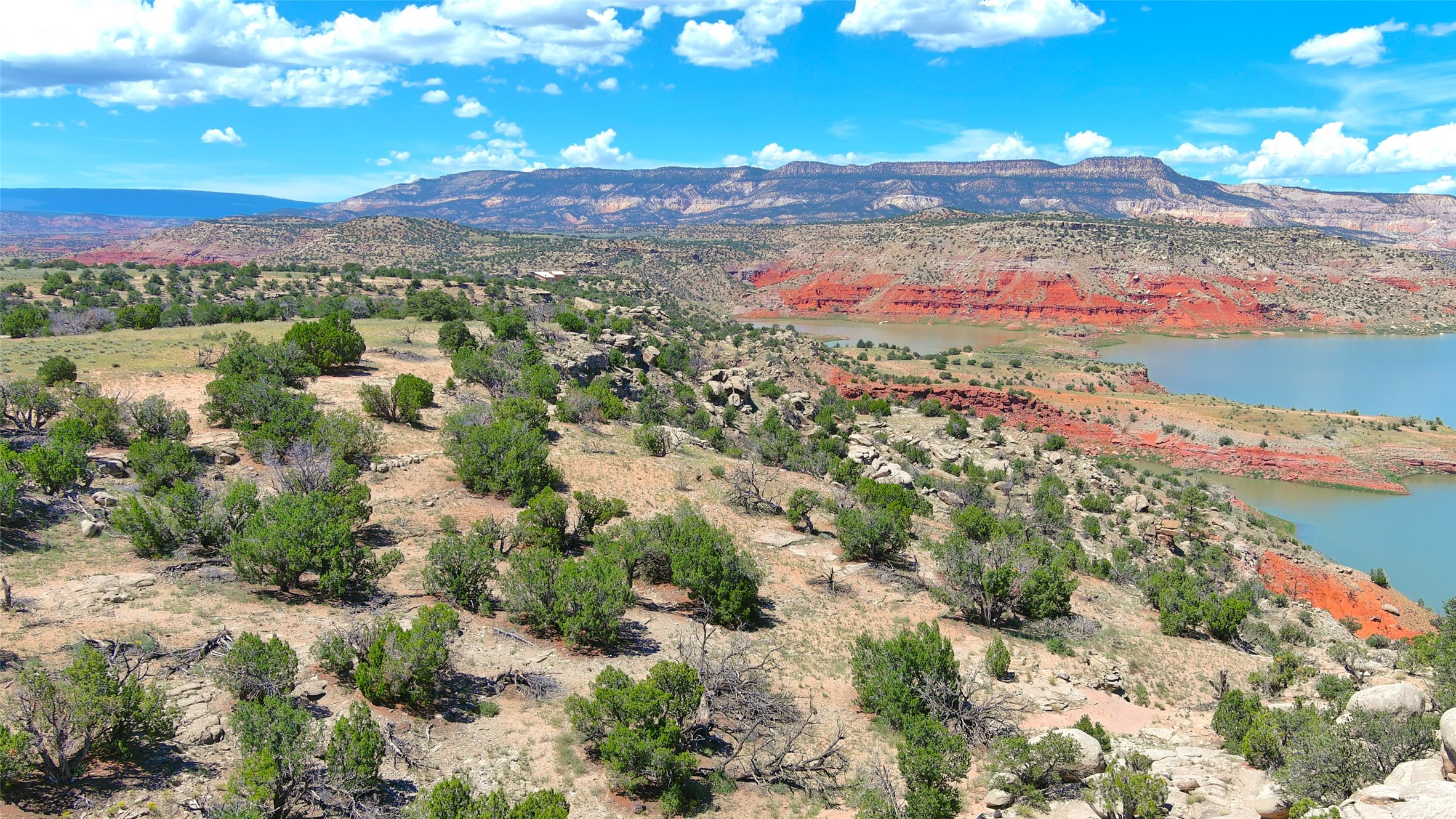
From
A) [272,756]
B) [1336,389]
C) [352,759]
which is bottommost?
[1336,389]

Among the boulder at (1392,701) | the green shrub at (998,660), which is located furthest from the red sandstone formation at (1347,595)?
the green shrub at (998,660)

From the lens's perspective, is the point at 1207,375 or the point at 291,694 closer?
the point at 291,694

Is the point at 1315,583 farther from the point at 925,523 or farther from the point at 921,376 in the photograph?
the point at 921,376

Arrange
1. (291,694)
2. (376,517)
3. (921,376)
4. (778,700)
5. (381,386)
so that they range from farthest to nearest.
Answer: (921,376)
(381,386)
(376,517)
(778,700)
(291,694)

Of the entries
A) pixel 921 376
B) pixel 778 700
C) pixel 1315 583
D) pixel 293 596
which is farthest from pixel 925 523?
pixel 921 376

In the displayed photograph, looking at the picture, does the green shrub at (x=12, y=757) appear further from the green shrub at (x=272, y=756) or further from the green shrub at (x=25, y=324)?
the green shrub at (x=25, y=324)

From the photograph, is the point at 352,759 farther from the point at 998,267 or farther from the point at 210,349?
the point at 998,267

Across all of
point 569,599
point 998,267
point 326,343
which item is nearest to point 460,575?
point 569,599

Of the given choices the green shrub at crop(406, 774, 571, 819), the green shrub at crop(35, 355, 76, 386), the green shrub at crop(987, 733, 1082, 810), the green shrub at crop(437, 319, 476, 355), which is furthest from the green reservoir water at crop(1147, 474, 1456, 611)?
the green shrub at crop(35, 355, 76, 386)
